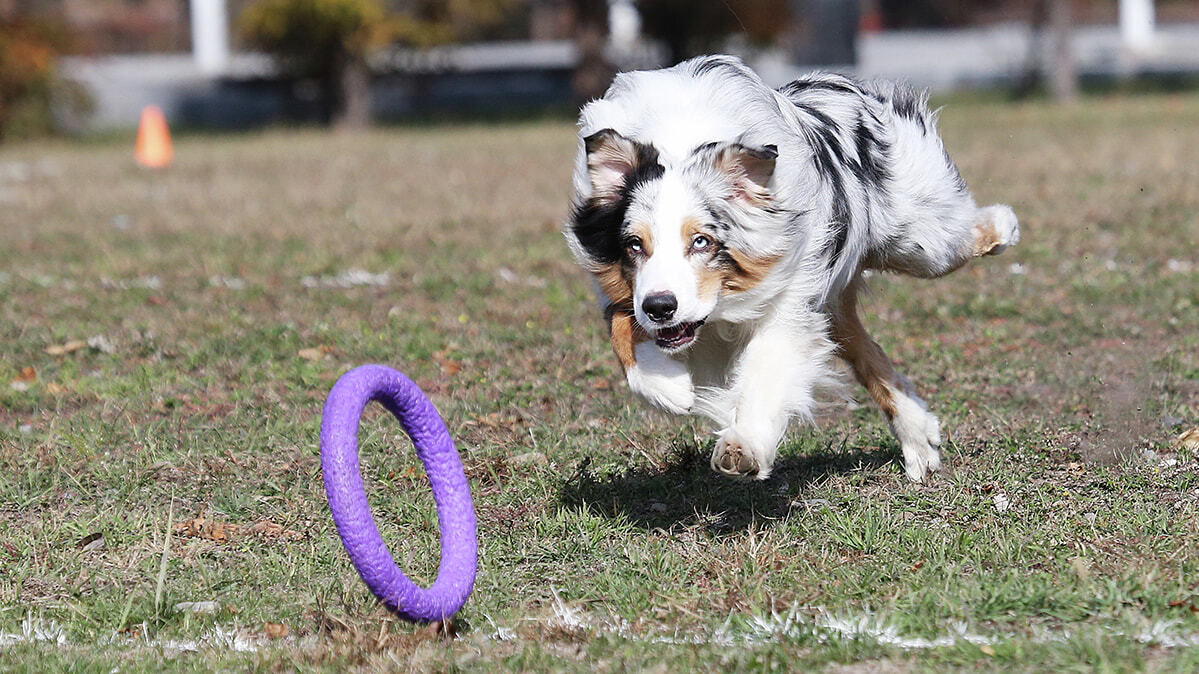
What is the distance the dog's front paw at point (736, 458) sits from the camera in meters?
4.46

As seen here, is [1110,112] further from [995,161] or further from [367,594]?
[367,594]

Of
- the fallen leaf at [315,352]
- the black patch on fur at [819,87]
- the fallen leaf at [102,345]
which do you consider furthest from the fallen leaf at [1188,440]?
the fallen leaf at [102,345]

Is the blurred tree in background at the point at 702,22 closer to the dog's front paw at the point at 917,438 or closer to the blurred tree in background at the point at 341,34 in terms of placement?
the blurred tree in background at the point at 341,34

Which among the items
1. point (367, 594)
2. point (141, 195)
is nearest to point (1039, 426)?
point (367, 594)

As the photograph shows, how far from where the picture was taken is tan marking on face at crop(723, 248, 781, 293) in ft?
15.0

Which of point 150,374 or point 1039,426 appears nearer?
point 1039,426

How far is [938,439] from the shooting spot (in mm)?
5668

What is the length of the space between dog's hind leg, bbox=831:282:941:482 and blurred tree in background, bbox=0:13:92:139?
27308mm

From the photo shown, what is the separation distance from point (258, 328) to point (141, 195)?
9339 millimetres

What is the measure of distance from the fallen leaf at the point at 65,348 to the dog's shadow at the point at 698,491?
3835 millimetres

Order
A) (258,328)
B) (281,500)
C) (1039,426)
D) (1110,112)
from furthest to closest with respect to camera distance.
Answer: (1110,112), (258,328), (1039,426), (281,500)

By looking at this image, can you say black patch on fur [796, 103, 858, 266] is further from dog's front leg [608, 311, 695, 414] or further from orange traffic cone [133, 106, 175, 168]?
orange traffic cone [133, 106, 175, 168]

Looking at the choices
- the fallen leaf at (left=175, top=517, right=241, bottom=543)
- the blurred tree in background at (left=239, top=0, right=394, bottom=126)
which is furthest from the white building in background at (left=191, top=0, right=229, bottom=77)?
the fallen leaf at (left=175, top=517, right=241, bottom=543)

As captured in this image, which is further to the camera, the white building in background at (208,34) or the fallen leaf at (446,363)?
the white building in background at (208,34)
